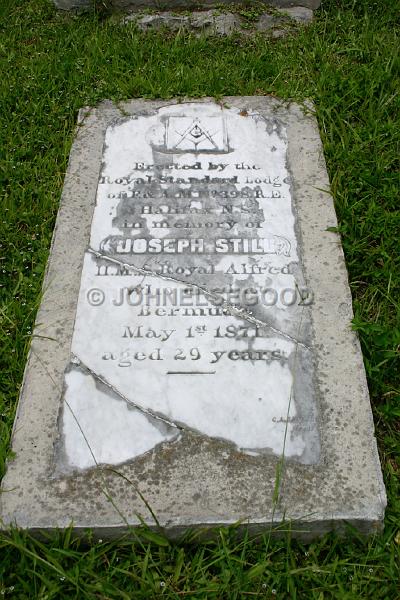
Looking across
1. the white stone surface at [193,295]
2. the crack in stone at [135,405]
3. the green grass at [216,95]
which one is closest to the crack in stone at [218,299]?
the white stone surface at [193,295]

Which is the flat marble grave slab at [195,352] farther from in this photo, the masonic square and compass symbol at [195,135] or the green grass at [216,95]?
the green grass at [216,95]

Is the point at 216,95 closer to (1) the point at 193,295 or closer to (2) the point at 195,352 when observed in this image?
(1) the point at 193,295

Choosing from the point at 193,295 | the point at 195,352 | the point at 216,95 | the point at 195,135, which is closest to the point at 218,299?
the point at 193,295

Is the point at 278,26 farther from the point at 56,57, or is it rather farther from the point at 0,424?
the point at 0,424

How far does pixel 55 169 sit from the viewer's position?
107 inches

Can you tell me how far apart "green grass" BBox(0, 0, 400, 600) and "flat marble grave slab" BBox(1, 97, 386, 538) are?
0.11 m

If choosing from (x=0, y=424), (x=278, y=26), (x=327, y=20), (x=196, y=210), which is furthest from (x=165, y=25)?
(x=0, y=424)

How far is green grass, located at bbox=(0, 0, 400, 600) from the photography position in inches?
65.4

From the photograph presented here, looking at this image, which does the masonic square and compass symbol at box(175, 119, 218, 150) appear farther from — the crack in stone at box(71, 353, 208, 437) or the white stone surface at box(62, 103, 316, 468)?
the crack in stone at box(71, 353, 208, 437)

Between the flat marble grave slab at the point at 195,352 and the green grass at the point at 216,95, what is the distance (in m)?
0.11

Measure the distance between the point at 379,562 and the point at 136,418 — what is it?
31.6 inches

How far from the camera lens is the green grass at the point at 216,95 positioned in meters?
1.66

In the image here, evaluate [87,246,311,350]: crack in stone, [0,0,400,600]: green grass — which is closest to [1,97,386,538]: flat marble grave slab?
[87,246,311,350]: crack in stone

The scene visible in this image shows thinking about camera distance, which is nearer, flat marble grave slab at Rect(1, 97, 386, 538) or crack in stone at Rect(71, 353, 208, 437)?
flat marble grave slab at Rect(1, 97, 386, 538)
